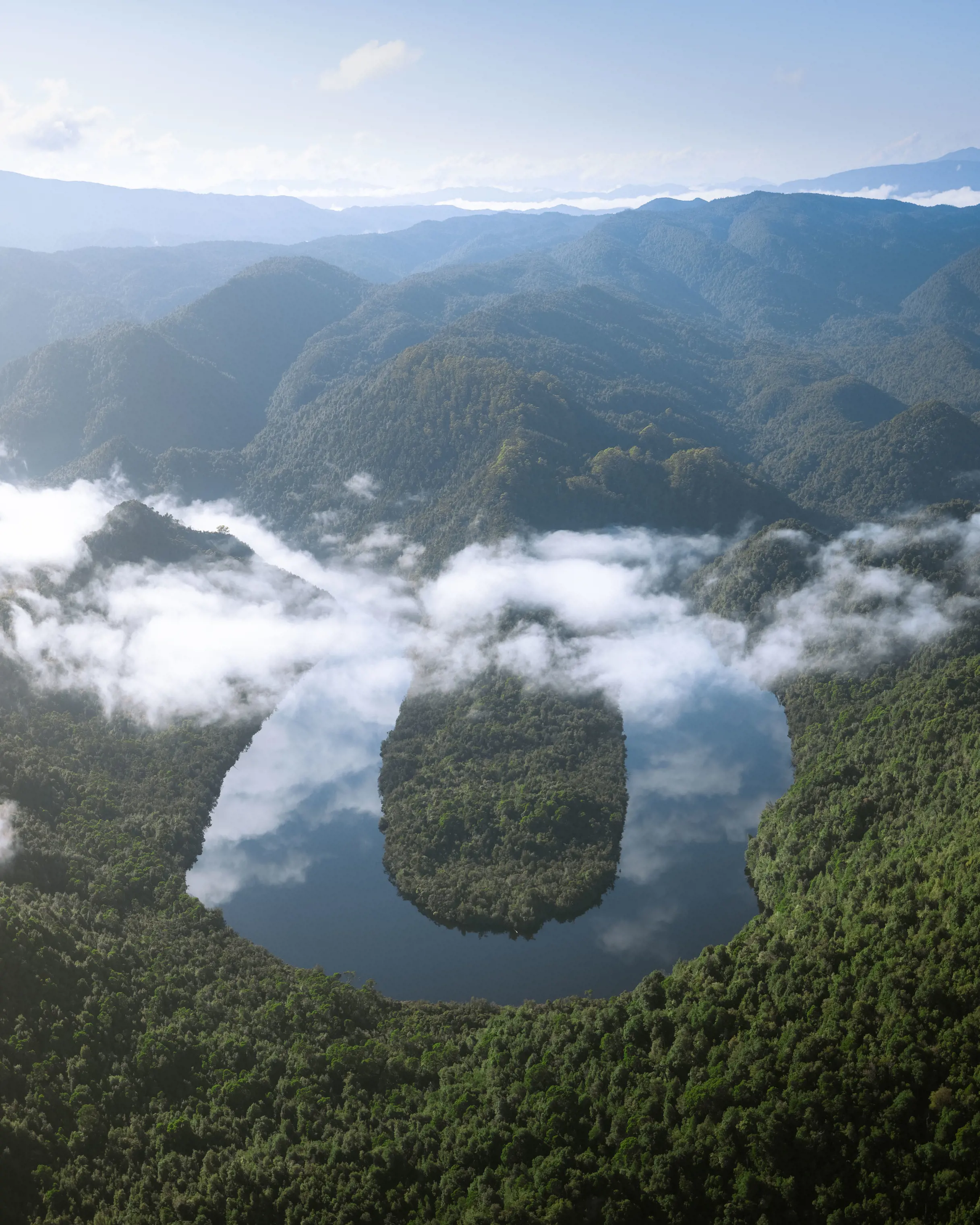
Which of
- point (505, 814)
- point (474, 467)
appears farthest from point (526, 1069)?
A: point (474, 467)

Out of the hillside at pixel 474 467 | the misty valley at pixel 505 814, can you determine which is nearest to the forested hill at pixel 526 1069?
the misty valley at pixel 505 814

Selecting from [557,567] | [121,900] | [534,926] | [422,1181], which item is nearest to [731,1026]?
[422,1181]

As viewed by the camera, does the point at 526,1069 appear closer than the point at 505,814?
Yes

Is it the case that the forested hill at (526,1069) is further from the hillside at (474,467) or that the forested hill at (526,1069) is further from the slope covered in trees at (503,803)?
the hillside at (474,467)

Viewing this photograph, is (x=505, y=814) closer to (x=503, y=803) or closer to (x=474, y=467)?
(x=503, y=803)

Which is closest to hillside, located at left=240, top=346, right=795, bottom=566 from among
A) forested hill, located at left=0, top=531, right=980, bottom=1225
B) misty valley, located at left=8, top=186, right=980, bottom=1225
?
misty valley, located at left=8, top=186, right=980, bottom=1225

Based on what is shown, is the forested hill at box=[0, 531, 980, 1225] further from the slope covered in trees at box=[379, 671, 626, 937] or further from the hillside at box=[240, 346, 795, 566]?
the hillside at box=[240, 346, 795, 566]
